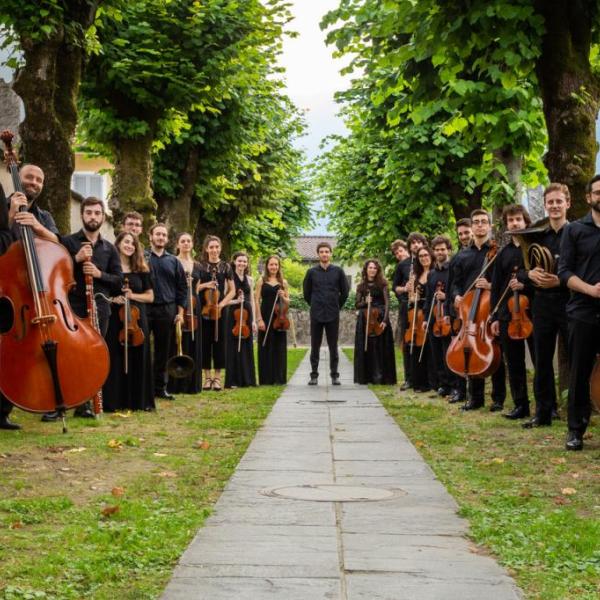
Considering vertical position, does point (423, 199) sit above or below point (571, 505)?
above

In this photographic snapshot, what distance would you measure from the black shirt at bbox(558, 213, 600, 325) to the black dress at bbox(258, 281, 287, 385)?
339 inches

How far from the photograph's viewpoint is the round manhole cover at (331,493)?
6.56 meters

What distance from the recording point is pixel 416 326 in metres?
15.9

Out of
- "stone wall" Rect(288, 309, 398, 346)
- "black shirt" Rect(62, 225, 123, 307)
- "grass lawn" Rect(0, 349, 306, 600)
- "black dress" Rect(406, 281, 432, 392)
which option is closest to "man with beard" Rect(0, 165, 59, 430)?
"black shirt" Rect(62, 225, 123, 307)

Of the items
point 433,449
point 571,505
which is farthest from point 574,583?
point 433,449

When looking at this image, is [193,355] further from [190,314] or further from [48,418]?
[48,418]

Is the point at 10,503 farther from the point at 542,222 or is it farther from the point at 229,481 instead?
the point at 542,222

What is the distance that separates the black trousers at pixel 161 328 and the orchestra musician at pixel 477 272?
3463mm

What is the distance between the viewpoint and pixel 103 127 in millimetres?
19531

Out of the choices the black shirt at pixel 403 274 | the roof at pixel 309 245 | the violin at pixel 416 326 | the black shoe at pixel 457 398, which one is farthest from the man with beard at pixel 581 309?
the roof at pixel 309 245

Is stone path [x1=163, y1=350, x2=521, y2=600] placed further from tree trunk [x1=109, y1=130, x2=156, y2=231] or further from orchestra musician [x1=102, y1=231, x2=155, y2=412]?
tree trunk [x1=109, y1=130, x2=156, y2=231]

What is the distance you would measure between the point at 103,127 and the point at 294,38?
13.2 feet

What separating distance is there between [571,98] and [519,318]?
2371 mm

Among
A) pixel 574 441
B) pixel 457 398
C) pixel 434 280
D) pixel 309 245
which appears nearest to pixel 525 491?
pixel 574 441
